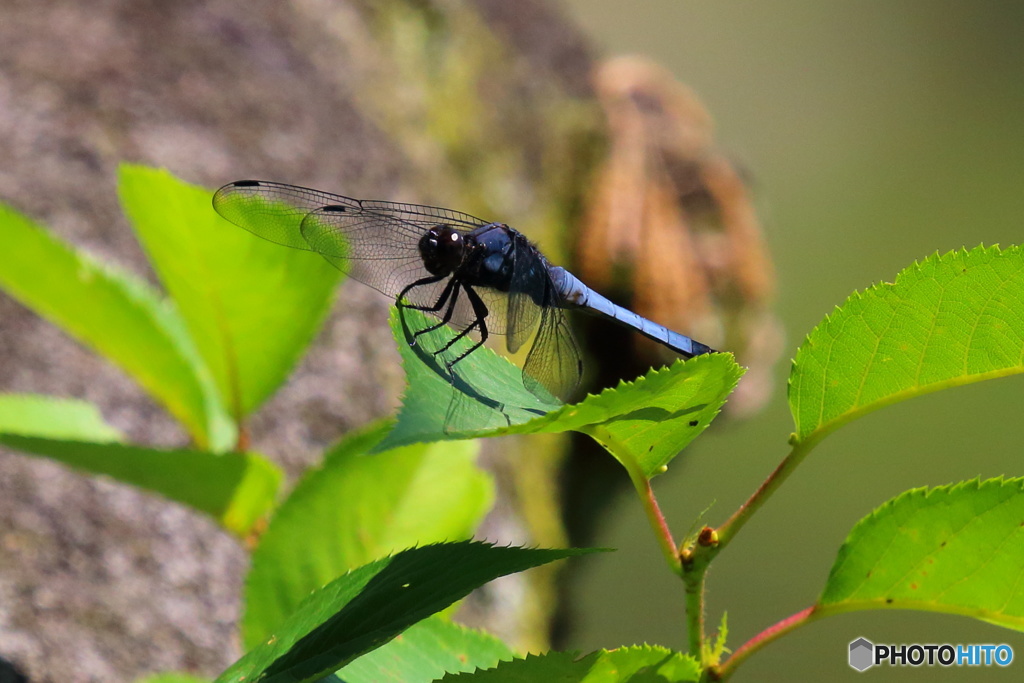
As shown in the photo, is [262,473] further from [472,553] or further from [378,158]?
[378,158]

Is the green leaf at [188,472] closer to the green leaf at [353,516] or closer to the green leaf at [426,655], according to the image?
the green leaf at [353,516]

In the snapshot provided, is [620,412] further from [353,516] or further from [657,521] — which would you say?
[353,516]

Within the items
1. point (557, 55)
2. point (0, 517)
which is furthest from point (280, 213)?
point (557, 55)

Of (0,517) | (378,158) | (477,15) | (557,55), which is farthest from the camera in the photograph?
(557,55)

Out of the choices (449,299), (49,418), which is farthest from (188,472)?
(449,299)

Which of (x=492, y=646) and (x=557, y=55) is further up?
(x=557, y=55)

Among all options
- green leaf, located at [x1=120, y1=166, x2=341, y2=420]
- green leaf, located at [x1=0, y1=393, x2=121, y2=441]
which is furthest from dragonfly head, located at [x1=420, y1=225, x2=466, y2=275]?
green leaf, located at [x1=0, y1=393, x2=121, y2=441]
